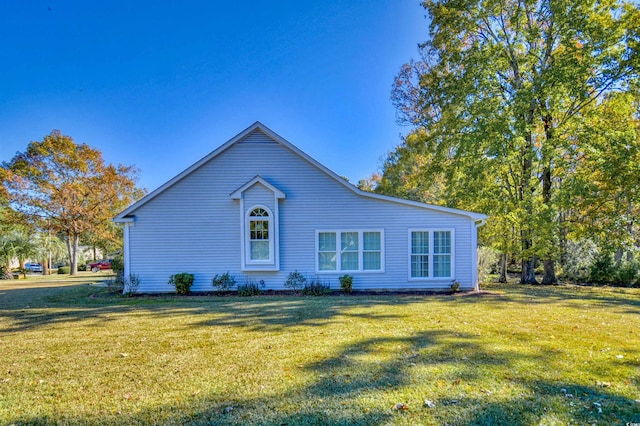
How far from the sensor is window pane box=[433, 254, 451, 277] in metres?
12.4

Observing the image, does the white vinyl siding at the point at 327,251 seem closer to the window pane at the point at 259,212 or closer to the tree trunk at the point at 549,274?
the window pane at the point at 259,212

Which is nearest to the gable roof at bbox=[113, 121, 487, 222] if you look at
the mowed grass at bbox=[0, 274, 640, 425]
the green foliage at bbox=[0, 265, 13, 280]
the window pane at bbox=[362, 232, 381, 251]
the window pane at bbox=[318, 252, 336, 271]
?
the window pane at bbox=[362, 232, 381, 251]

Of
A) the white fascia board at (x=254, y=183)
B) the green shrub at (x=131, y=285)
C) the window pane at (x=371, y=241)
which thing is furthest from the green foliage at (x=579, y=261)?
the green shrub at (x=131, y=285)

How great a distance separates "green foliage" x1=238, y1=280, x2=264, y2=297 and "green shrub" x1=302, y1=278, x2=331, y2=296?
67.8 inches

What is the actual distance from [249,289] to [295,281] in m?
1.72

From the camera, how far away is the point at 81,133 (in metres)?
28.2

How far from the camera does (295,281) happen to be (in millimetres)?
12211

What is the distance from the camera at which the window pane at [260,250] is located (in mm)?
12180

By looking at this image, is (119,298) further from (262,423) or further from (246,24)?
(246,24)

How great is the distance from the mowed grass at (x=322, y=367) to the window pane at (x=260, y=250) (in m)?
3.95

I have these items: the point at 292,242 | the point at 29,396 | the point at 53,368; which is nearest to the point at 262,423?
the point at 29,396

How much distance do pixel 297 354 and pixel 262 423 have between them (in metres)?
1.96

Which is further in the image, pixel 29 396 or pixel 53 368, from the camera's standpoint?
pixel 53 368

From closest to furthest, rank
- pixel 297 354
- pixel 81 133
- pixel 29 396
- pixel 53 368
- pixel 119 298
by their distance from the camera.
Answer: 1. pixel 29 396
2. pixel 53 368
3. pixel 297 354
4. pixel 119 298
5. pixel 81 133
